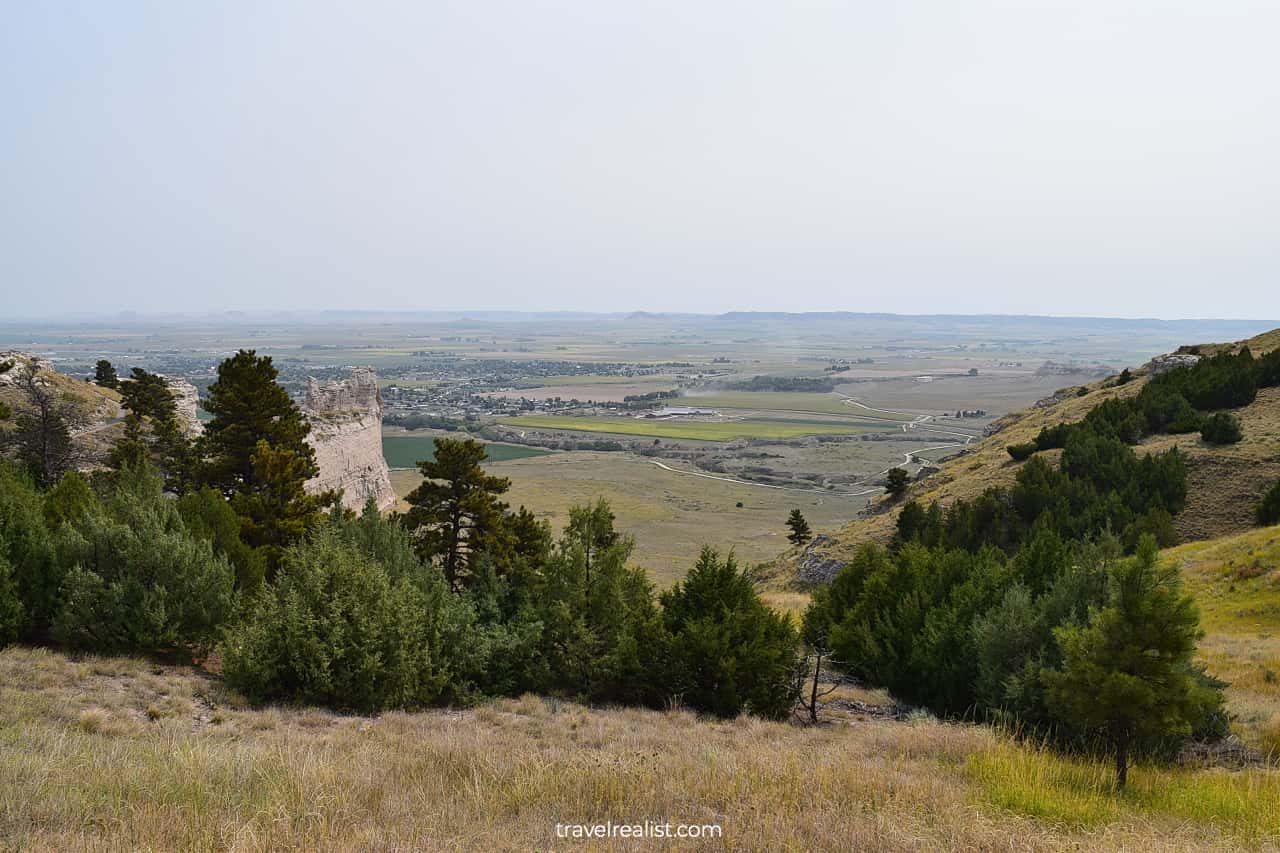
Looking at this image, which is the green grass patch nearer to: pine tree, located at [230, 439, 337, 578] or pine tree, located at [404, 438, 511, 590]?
pine tree, located at [404, 438, 511, 590]

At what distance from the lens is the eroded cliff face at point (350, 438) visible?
137 feet

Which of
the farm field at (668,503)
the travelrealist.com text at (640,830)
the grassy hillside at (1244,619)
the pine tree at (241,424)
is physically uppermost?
the pine tree at (241,424)

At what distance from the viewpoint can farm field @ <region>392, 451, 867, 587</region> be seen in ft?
164

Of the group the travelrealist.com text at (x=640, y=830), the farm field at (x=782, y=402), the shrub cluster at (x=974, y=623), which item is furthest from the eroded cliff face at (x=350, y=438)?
the farm field at (x=782, y=402)

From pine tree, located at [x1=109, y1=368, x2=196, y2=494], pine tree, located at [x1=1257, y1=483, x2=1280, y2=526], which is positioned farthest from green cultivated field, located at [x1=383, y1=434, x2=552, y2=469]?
pine tree, located at [x1=1257, y1=483, x2=1280, y2=526]

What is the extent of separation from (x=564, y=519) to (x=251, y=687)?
4407cm

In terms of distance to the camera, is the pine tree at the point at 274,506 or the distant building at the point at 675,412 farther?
the distant building at the point at 675,412

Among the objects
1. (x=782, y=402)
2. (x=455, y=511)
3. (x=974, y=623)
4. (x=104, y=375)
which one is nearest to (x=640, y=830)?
(x=974, y=623)

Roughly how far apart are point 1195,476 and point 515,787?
37108 millimetres

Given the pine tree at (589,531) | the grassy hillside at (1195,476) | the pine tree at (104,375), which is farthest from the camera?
the pine tree at (104,375)

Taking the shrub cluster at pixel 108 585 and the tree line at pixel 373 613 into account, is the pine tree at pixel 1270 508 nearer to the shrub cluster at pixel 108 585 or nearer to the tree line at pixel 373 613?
the tree line at pixel 373 613

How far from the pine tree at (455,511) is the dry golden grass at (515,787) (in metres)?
9.37

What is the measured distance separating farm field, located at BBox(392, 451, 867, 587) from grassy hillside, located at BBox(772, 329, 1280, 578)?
877 centimetres

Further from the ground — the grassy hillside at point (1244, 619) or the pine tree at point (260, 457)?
the pine tree at point (260, 457)
